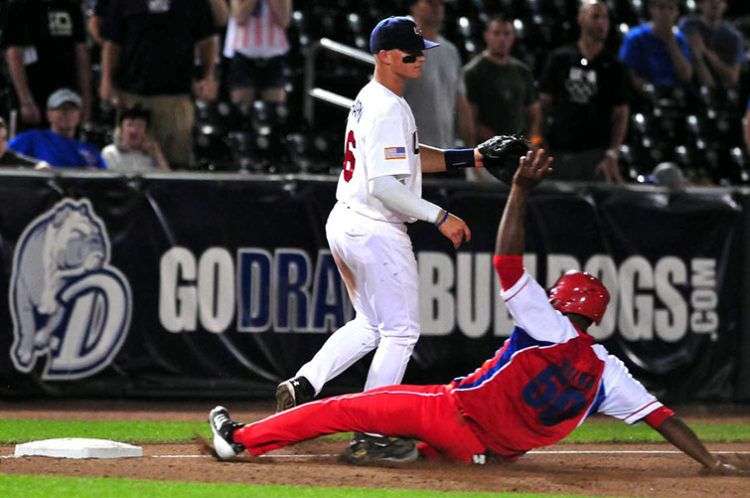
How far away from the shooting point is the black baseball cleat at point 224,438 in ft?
22.3

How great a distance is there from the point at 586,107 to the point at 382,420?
585cm

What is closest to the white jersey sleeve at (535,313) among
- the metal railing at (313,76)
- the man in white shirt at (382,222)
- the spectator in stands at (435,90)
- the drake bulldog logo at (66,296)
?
→ the man in white shirt at (382,222)

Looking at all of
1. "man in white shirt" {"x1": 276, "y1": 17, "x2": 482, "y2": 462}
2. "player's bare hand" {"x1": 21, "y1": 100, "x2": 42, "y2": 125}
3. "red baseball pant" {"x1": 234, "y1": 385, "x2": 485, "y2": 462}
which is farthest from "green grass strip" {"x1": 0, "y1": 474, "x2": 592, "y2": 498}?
"player's bare hand" {"x1": 21, "y1": 100, "x2": 42, "y2": 125}

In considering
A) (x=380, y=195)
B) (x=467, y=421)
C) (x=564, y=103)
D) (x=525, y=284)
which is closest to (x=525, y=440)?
Answer: (x=467, y=421)

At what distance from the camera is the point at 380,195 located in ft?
22.7

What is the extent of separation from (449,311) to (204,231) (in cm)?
180

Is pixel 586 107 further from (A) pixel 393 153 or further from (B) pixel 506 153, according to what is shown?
(A) pixel 393 153

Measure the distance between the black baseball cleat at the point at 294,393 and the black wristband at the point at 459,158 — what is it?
135cm

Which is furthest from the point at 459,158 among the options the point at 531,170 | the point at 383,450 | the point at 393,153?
the point at 383,450

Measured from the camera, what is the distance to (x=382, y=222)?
7.14m

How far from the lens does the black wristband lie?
752cm

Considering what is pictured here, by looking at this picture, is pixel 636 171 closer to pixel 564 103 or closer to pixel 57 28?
pixel 564 103

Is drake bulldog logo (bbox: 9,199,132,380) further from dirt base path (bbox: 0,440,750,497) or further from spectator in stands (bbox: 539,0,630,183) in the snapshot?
spectator in stands (bbox: 539,0,630,183)

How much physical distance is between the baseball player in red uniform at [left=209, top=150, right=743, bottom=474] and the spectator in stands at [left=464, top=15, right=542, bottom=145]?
17.7ft
